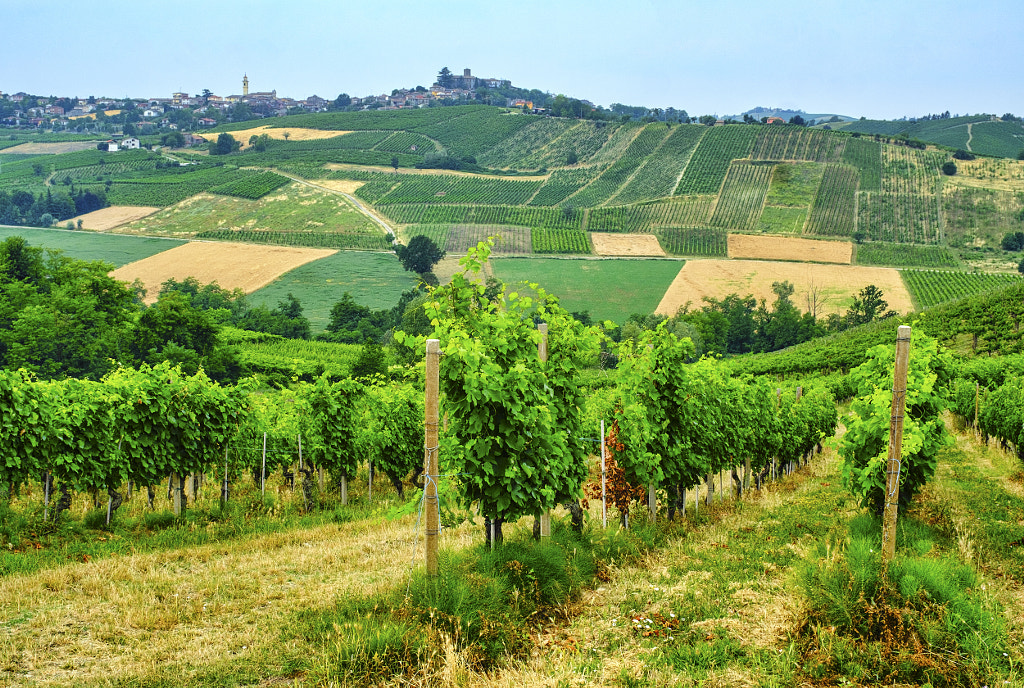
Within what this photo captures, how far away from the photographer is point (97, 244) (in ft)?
333

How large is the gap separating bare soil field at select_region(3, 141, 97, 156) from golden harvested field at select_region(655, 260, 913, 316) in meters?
136

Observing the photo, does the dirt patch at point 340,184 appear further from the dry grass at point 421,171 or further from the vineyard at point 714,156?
the vineyard at point 714,156

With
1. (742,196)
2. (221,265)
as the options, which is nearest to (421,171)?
(221,265)

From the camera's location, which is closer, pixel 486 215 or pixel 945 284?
pixel 945 284

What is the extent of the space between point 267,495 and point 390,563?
23.9ft

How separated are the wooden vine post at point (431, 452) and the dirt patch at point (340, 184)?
121 meters

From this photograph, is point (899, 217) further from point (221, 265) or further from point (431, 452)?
point (431, 452)

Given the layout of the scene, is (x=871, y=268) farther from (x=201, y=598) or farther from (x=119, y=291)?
(x=201, y=598)

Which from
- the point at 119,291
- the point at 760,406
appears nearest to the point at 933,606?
the point at 760,406

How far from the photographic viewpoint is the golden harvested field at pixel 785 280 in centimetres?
7838

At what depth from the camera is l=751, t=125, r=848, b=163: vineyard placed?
12431cm

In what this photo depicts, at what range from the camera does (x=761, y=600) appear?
28.0 ft

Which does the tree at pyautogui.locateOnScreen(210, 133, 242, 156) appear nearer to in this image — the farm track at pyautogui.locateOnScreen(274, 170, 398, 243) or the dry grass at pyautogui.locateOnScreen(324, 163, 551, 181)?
the farm track at pyautogui.locateOnScreen(274, 170, 398, 243)

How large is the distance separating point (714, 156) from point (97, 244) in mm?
94385
